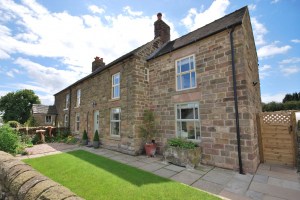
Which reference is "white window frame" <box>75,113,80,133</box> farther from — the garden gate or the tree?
the tree

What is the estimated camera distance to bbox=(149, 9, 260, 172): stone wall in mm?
6020

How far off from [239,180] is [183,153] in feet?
7.14

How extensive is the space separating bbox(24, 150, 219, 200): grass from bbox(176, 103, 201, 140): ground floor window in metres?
2.88

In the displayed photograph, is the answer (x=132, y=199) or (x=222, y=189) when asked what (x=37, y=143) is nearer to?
(x=132, y=199)

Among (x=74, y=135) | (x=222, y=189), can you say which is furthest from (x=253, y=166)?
(x=74, y=135)

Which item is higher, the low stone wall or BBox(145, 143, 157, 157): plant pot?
the low stone wall

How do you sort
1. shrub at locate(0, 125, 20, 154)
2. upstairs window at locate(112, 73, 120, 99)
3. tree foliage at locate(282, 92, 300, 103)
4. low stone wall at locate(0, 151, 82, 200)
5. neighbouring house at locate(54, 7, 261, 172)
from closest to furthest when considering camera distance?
low stone wall at locate(0, 151, 82, 200) < neighbouring house at locate(54, 7, 261, 172) < shrub at locate(0, 125, 20, 154) < upstairs window at locate(112, 73, 120, 99) < tree foliage at locate(282, 92, 300, 103)

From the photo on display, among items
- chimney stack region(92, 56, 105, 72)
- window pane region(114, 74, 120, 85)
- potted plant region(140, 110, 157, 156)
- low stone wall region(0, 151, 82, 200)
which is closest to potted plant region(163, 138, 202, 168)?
potted plant region(140, 110, 157, 156)

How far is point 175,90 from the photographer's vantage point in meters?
8.49

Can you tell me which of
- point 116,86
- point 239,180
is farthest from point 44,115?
A: point 239,180

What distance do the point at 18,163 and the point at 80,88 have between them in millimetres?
12969

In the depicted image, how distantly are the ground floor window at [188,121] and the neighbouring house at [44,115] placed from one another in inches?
798

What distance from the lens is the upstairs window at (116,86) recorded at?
10925 mm

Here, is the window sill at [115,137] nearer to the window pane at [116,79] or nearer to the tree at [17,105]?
the window pane at [116,79]
